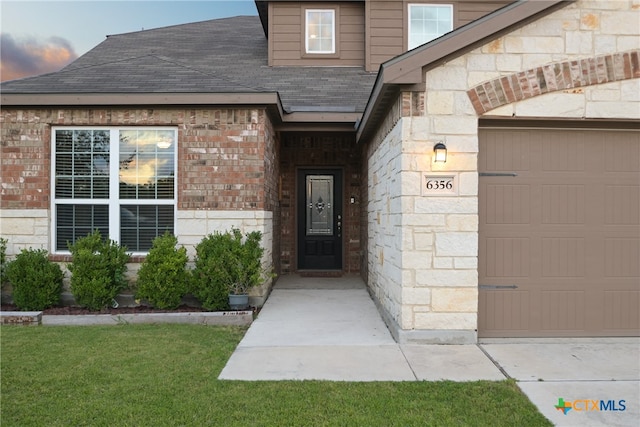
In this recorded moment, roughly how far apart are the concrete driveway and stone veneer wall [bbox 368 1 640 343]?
0.66 metres

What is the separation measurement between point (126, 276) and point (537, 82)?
19.9ft

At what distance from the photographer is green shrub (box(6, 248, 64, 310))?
626 centimetres

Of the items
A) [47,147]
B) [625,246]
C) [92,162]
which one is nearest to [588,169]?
[625,246]

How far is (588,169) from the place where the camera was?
17.0 feet

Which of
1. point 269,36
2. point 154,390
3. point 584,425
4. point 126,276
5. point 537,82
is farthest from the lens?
point 269,36

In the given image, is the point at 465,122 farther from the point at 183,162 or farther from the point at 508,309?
the point at 183,162

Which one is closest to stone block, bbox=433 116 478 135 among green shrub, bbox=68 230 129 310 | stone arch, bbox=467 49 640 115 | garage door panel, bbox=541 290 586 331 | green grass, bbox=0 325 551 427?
stone arch, bbox=467 49 640 115

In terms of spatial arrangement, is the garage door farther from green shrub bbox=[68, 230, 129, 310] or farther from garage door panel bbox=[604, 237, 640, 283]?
green shrub bbox=[68, 230, 129, 310]

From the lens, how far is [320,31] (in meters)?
10.8

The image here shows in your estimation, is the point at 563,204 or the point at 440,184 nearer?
the point at 440,184

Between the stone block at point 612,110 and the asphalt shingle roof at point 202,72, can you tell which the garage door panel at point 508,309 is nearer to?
the stone block at point 612,110

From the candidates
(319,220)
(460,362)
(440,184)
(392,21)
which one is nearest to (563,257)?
(440,184)

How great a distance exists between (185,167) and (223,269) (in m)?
1.70

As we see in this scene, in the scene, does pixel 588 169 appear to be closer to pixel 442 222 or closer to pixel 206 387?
pixel 442 222
